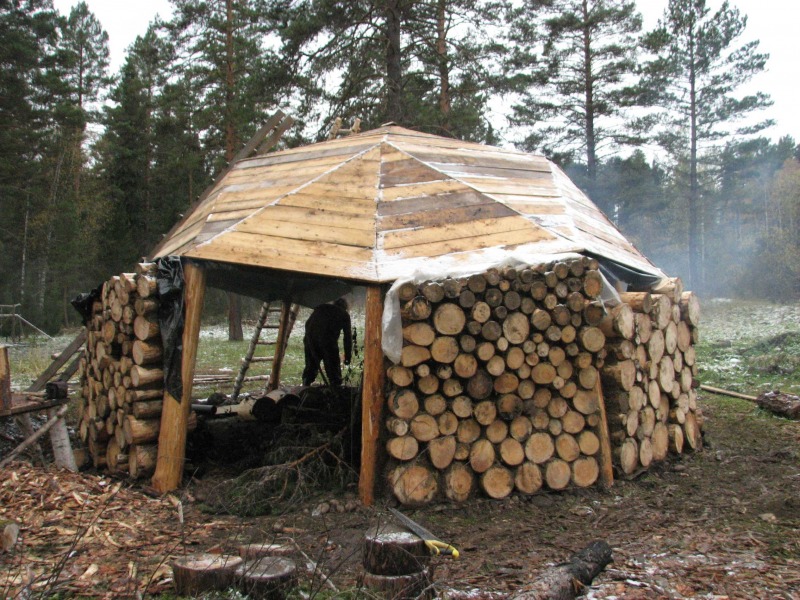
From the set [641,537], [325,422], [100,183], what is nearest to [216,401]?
[325,422]

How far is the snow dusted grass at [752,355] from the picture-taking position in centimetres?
1001

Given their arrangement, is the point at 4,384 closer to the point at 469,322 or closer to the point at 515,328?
the point at 469,322

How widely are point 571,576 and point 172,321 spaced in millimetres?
4012

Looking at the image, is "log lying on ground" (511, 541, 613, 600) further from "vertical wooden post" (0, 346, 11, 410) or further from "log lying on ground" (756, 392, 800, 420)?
"log lying on ground" (756, 392, 800, 420)

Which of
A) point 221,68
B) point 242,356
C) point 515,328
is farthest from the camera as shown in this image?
point 221,68

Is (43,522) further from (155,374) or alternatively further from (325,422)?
(325,422)

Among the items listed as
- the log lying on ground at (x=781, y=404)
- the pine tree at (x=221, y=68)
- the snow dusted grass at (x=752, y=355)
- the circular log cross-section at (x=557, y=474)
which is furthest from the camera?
the pine tree at (x=221, y=68)

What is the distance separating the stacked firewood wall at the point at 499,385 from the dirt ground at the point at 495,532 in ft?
0.74

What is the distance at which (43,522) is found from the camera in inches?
178

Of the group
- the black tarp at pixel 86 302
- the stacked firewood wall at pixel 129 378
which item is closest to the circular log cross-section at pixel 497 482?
the stacked firewood wall at pixel 129 378

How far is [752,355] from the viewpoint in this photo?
12438mm

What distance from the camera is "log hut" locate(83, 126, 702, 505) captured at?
4930 mm

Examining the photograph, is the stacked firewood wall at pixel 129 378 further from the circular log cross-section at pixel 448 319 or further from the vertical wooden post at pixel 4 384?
the circular log cross-section at pixel 448 319

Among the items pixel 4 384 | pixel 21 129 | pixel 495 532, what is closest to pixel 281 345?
pixel 4 384
